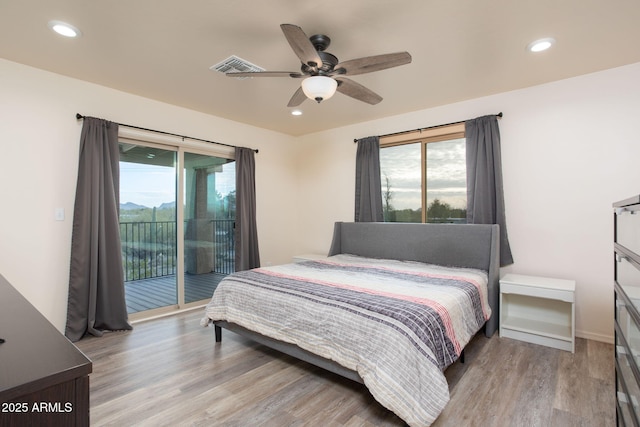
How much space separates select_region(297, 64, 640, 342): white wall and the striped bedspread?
0.88 m

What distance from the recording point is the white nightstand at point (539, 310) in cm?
289

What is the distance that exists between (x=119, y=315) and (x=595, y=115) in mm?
5279

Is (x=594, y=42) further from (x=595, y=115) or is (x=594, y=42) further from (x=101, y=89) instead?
(x=101, y=89)

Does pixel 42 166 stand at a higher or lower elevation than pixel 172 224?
higher

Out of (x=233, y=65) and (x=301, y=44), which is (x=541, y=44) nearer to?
(x=301, y=44)

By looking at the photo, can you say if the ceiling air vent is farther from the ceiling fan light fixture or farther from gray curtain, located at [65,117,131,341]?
gray curtain, located at [65,117,131,341]

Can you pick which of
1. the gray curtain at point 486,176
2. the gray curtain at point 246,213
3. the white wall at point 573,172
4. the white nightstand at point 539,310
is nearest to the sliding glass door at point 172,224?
the gray curtain at point 246,213

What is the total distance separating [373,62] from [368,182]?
254cm

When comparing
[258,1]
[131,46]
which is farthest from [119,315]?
[258,1]

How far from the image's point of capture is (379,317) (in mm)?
1999

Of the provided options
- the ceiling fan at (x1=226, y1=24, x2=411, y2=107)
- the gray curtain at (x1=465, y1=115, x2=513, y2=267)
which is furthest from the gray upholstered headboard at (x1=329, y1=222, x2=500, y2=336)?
the ceiling fan at (x1=226, y1=24, x2=411, y2=107)

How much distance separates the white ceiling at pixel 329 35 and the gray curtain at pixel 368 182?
1.11 m

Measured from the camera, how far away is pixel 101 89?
345 centimetres

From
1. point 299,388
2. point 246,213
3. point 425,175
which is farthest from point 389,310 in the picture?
point 246,213
